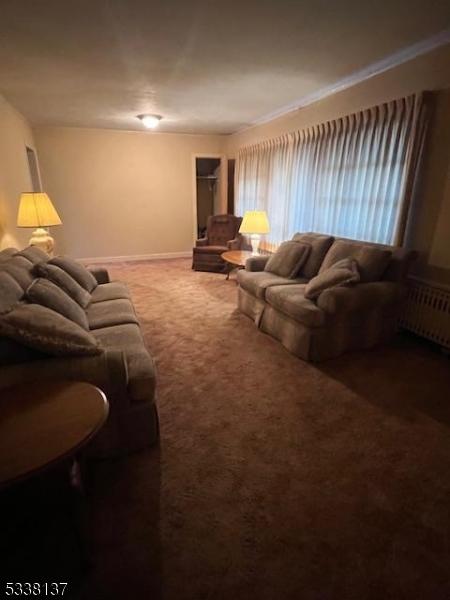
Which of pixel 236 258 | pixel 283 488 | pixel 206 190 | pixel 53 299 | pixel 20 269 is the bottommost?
pixel 283 488

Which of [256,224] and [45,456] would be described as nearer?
[45,456]

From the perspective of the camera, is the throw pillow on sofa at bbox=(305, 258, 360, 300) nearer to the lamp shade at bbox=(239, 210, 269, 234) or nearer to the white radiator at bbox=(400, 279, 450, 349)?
the white radiator at bbox=(400, 279, 450, 349)

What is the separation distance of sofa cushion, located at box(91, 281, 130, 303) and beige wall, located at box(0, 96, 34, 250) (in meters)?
1.25

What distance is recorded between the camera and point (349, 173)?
3545 millimetres

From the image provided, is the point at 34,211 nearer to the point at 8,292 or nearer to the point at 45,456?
the point at 8,292

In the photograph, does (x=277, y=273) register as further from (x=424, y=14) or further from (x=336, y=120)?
(x=424, y=14)

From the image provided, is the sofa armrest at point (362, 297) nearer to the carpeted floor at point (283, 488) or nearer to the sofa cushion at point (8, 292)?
the carpeted floor at point (283, 488)

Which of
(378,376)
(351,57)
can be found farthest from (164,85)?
(378,376)

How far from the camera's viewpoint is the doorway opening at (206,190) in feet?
24.2

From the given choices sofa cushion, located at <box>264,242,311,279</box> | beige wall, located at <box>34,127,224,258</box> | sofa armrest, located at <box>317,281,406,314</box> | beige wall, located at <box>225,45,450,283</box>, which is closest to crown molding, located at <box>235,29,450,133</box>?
beige wall, located at <box>225,45,450,283</box>

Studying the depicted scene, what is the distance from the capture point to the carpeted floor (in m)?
1.21

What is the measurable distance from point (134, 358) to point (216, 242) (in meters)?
4.30

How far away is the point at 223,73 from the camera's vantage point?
3109 millimetres

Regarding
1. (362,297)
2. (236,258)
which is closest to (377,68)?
(362,297)
